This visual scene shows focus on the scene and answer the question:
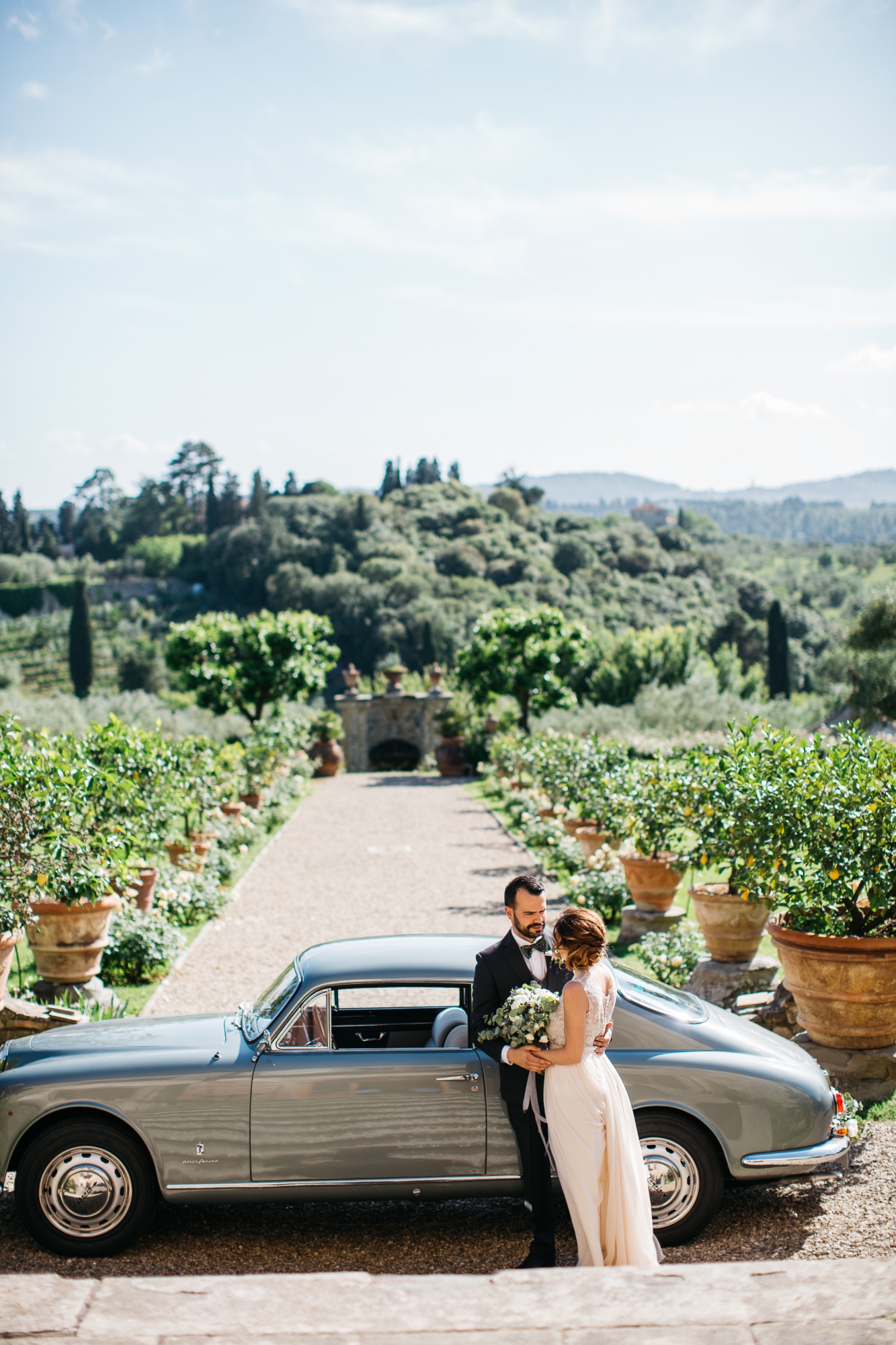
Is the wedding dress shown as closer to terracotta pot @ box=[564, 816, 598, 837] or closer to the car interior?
the car interior

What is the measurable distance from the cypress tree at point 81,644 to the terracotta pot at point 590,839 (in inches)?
1557

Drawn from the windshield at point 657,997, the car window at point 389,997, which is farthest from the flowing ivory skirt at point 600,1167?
the car window at point 389,997

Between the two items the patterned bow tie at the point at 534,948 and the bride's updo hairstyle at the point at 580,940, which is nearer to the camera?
the bride's updo hairstyle at the point at 580,940

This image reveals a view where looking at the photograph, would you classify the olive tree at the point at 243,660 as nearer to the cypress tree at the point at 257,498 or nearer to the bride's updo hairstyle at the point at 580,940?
the bride's updo hairstyle at the point at 580,940

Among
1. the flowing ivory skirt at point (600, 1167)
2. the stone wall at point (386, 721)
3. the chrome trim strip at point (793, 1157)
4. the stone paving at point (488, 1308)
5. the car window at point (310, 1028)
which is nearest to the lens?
the stone paving at point (488, 1308)

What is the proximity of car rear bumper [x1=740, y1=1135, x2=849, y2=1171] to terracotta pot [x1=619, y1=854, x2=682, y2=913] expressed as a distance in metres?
4.64

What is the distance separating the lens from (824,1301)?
2018 mm

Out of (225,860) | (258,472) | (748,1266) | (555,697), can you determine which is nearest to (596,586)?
(258,472)

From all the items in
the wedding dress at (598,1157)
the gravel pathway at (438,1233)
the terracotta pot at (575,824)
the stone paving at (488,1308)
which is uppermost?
the stone paving at (488,1308)

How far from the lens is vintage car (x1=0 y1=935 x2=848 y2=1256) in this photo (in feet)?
13.6

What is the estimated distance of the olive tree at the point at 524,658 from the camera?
26234mm

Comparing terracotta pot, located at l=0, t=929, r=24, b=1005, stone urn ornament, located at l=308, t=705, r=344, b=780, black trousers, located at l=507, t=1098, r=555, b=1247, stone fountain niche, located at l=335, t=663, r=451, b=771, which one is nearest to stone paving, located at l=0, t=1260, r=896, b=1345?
black trousers, located at l=507, t=1098, r=555, b=1247

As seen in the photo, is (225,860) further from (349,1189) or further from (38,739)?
(349,1189)

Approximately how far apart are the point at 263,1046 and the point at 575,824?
897 centimetres
